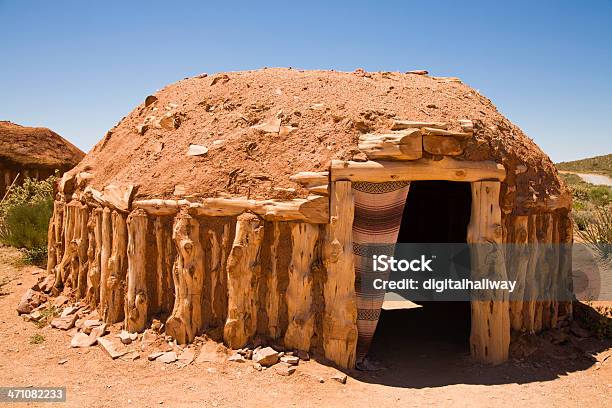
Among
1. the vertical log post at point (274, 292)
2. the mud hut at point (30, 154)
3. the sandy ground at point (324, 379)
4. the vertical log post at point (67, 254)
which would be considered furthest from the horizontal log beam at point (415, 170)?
the mud hut at point (30, 154)

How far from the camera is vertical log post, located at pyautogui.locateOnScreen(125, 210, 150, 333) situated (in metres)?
6.02

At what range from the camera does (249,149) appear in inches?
241

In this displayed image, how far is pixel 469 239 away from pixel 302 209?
2.02 metres

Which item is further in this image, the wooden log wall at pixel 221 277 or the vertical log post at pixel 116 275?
the vertical log post at pixel 116 275

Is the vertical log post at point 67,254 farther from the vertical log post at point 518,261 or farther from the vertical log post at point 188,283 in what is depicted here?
the vertical log post at point 518,261

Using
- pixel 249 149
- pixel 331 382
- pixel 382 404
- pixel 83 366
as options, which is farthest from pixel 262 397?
pixel 249 149

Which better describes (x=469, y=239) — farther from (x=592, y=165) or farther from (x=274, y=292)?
(x=592, y=165)

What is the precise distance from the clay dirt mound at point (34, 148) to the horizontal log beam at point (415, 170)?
45.9 feet

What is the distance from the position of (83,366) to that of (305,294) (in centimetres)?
262

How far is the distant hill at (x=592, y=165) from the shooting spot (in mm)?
38619

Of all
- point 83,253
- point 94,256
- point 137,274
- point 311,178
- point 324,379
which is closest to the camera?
point 324,379

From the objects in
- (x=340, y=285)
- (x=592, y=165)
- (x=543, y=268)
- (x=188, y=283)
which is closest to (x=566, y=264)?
(x=543, y=268)

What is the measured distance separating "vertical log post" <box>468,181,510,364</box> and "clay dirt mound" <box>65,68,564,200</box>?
1.67ft

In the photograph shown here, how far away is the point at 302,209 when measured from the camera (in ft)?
17.7
